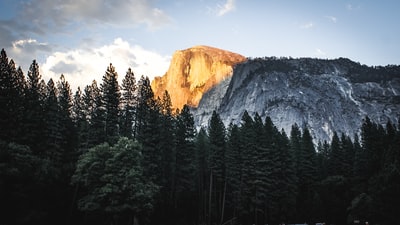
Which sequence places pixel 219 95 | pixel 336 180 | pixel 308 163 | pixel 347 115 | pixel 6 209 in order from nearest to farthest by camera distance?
1. pixel 6 209
2. pixel 336 180
3. pixel 308 163
4. pixel 347 115
5. pixel 219 95

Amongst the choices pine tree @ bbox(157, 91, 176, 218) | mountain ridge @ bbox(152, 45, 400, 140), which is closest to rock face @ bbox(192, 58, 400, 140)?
mountain ridge @ bbox(152, 45, 400, 140)

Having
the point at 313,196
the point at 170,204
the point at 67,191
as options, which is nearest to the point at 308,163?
the point at 313,196

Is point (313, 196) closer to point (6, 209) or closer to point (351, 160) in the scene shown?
point (351, 160)

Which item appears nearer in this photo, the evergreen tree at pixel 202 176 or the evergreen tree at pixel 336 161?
the evergreen tree at pixel 202 176

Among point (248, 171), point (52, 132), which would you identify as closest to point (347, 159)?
point (248, 171)

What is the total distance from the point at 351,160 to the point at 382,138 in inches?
408

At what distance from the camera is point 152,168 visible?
140 feet

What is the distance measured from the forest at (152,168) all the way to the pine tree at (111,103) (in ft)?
0.47

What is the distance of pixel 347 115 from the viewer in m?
159

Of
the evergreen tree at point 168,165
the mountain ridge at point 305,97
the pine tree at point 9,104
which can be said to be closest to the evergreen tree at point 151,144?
the evergreen tree at point 168,165

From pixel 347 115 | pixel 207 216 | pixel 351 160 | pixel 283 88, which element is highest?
pixel 283 88

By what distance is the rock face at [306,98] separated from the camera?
154500 mm

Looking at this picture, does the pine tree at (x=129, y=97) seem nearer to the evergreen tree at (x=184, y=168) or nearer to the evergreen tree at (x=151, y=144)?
the evergreen tree at (x=151, y=144)

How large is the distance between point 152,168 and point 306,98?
434 feet
